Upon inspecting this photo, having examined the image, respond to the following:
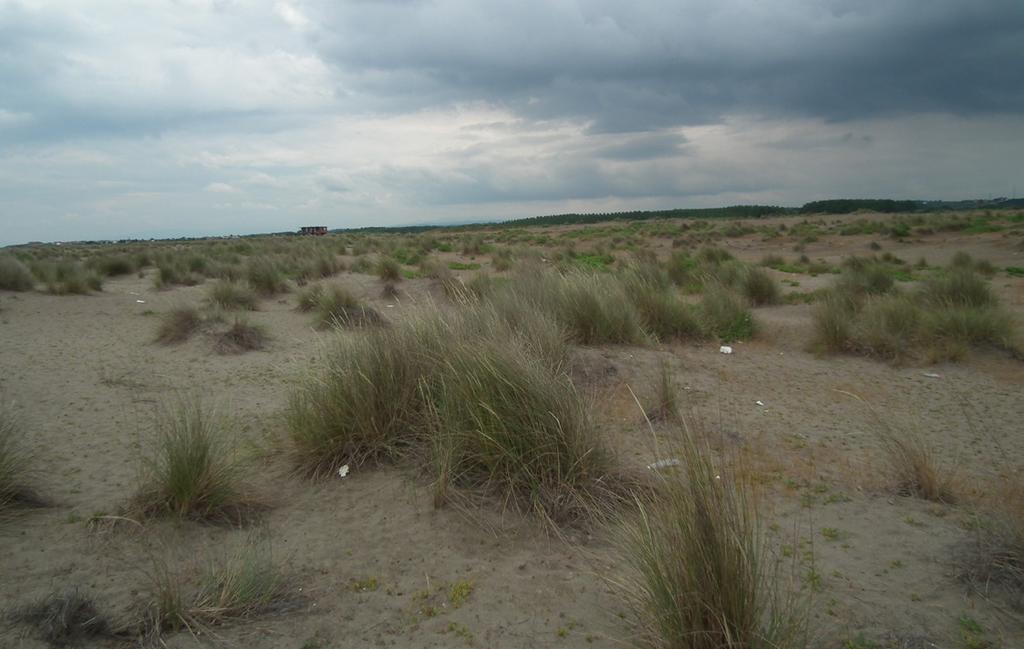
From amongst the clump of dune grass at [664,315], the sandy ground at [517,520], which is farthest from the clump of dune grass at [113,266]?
the clump of dune grass at [664,315]

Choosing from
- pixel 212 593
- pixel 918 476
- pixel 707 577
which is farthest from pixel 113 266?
pixel 707 577

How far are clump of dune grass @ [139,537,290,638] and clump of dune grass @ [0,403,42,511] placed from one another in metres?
1.36

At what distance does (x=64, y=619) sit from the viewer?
9.71 ft

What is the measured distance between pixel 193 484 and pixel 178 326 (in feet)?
25.5

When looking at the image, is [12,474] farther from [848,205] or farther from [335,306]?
[848,205]

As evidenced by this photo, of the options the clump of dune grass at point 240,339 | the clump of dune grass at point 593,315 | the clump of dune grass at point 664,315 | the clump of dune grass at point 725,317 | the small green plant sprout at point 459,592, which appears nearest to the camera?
the small green plant sprout at point 459,592

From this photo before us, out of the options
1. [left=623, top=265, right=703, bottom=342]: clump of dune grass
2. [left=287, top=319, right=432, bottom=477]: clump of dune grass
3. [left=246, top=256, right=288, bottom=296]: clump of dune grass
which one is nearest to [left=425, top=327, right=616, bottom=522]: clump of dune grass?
[left=287, top=319, right=432, bottom=477]: clump of dune grass

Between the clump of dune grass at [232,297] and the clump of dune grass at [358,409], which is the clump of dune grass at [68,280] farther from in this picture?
the clump of dune grass at [358,409]

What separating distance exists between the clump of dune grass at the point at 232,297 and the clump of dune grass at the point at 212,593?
11576mm

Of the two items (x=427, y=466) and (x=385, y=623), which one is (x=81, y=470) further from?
(x=385, y=623)

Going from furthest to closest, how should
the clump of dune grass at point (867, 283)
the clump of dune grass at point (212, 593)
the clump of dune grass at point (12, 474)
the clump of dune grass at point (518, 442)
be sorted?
the clump of dune grass at point (867, 283) < the clump of dune grass at point (518, 442) < the clump of dune grass at point (12, 474) < the clump of dune grass at point (212, 593)

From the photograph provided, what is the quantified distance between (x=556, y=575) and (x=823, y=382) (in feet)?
19.3

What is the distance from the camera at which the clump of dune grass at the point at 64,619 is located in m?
2.91

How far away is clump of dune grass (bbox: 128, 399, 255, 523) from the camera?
4.13m
